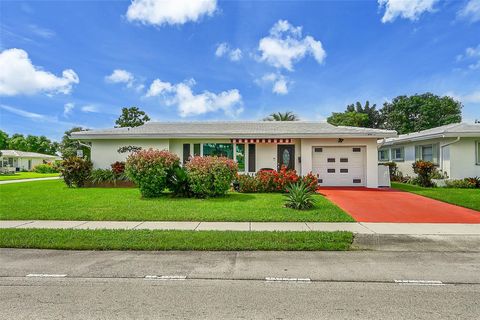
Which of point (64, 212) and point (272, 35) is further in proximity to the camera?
point (272, 35)

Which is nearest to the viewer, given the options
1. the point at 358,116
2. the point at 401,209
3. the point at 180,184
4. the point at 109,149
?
the point at 401,209

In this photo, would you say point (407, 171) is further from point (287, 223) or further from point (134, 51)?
point (134, 51)

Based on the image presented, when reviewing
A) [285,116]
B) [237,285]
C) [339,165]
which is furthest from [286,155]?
[285,116]

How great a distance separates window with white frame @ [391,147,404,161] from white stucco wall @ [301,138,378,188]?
7.16 metres

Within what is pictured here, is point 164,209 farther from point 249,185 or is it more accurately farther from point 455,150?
point 455,150

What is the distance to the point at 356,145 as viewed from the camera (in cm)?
1586

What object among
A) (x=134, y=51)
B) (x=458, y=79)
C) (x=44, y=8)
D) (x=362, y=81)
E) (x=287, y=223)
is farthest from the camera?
(x=458, y=79)

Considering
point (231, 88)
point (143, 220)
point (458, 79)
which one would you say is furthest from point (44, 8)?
point (458, 79)

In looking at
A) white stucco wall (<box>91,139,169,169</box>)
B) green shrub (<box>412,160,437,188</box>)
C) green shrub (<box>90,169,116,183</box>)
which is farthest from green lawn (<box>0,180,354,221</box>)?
green shrub (<box>412,160,437,188</box>)

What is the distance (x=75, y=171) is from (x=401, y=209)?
15.7 metres

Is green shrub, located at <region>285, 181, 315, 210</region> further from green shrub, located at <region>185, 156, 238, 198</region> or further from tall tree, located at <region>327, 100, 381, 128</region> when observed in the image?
tall tree, located at <region>327, 100, 381, 128</region>

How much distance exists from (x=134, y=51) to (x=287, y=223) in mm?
13910

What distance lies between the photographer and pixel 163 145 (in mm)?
16391

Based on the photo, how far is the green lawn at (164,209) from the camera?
26.4 feet
